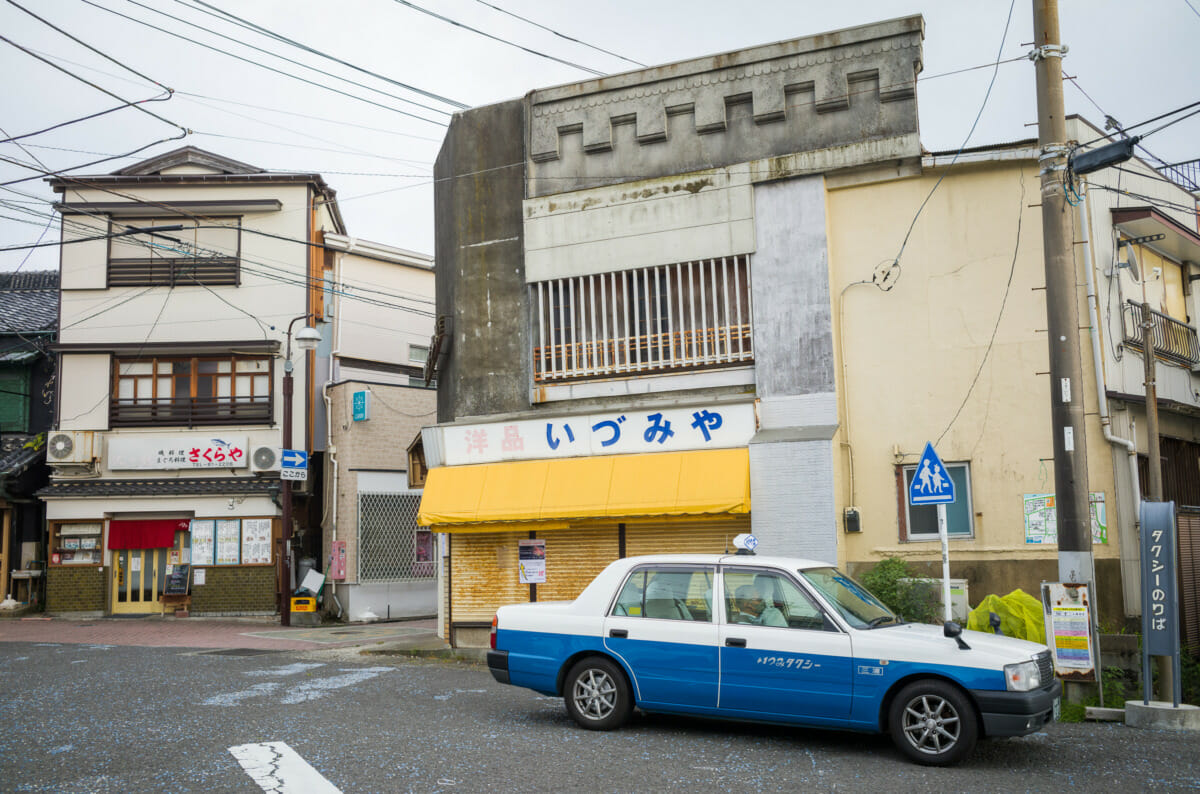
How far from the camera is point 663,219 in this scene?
50.2 feet

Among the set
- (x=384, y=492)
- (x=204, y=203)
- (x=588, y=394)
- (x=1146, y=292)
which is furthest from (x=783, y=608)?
(x=204, y=203)

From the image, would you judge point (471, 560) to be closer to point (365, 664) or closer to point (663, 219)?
point (365, 664)

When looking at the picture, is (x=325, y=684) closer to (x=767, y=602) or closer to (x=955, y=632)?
(x=767, y=602)

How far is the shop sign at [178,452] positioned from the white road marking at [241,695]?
44.3ft

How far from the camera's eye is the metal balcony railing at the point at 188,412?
82.5 ft

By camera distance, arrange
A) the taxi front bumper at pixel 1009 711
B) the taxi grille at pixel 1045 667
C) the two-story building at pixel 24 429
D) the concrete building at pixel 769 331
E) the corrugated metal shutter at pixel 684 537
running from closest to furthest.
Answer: the taxi front bumper at pixel 1009 711 → the taxi grille at pixel 1045 667 → the concrete building at pixel 769 331 → the corrugated metal shutter at pixel 684 537 → the two-story building at pixel 24 429

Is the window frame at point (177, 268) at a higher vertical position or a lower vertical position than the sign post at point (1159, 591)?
higher

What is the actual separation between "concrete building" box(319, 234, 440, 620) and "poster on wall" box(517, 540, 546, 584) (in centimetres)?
1019

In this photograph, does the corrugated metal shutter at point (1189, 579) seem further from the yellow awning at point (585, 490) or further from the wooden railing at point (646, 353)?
the wooden railing at point (646, 353)

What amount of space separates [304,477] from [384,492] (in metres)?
2.82

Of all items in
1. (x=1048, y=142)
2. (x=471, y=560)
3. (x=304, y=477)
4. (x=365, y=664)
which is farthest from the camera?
(x=304, y=477)

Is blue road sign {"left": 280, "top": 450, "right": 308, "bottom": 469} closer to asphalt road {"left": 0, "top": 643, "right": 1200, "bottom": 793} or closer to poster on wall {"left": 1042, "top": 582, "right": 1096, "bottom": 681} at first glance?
asphalt road {"left": 0, "top": 643, "right": 1200, "bottom": 793}

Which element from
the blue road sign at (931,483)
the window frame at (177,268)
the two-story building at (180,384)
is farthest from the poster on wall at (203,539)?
the blue road sign at (931,483)

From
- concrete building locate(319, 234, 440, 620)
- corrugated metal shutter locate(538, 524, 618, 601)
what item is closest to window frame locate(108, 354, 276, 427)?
concrete building locate(319, 234, 440, 620)
